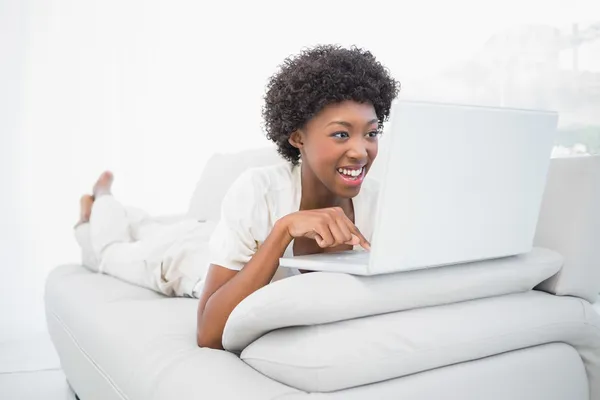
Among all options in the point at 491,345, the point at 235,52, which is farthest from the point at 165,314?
the point at 235,52

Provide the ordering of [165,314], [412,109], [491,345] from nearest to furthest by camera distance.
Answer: [412,109], [491,345], [165,314]

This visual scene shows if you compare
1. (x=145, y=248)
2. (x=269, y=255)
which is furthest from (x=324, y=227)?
(x=145, y=248)

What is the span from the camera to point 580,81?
3197 millimetres

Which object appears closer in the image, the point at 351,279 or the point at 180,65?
the point at 351,279

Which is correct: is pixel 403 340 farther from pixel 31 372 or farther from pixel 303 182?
pixel 31 372

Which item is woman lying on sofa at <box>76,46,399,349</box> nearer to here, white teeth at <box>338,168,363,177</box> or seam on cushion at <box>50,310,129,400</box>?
white teeth at <box>338,168,363,177</box>

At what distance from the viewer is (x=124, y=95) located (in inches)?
179

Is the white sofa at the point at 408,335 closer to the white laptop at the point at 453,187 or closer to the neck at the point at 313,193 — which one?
the white laptop at the point at 453,187

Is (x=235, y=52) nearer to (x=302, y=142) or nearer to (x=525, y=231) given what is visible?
(x=302, y=142)

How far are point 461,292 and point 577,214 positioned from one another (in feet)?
1.47

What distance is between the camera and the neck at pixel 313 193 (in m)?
1.67

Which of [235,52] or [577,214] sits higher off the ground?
[235,52]

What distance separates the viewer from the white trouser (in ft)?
7.79

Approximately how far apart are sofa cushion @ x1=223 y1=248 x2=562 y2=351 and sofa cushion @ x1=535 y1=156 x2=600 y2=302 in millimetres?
199
